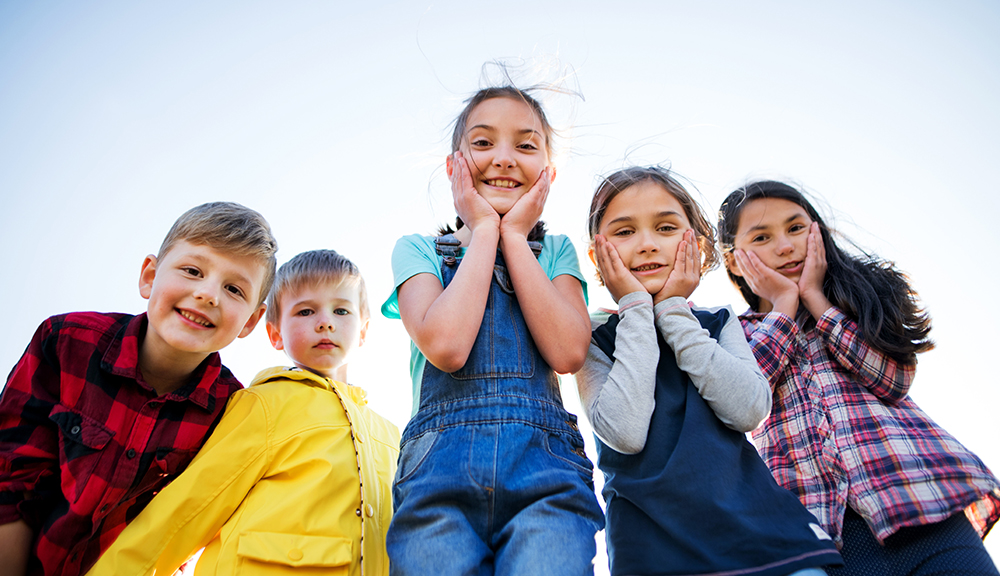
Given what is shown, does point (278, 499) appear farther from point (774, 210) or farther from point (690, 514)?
point (774, 210)

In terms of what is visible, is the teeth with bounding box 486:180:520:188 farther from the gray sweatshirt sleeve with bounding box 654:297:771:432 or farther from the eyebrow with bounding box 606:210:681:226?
the gray sweatshirt sleeve with bounding box 654:297:771:432

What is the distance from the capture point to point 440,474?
184 cm

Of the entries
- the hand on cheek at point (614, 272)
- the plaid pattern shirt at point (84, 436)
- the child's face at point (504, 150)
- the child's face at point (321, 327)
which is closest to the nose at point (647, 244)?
the hand on cheek at point (614, 272)

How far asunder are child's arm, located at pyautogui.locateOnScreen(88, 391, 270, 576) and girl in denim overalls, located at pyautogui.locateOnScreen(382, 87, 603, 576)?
69 centimetres

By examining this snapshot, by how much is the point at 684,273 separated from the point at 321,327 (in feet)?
5.97

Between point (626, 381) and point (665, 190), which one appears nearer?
point (626, 381)

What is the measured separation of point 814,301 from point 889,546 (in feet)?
3.61

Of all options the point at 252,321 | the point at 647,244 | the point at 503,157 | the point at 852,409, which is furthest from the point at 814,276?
the point at 252,321

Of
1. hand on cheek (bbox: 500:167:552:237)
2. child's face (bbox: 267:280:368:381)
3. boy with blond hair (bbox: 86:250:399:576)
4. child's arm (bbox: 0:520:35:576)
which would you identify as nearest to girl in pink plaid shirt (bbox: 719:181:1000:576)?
hand on cheek (bbox: 500:167:552:237)

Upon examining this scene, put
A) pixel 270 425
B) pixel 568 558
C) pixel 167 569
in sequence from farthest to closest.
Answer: pixel 270 425, pixel 167 569, pixel 568 558

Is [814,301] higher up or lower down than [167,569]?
higher up

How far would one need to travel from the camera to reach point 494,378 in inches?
82.1

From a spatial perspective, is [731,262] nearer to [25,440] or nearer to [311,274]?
[311,274]

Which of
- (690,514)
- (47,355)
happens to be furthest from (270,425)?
(690,514)
